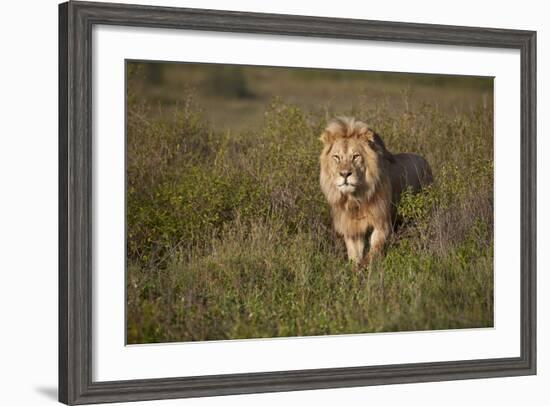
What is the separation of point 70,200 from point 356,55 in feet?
7.30

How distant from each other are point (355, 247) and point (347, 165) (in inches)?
22.7

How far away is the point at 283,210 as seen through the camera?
28.1ft

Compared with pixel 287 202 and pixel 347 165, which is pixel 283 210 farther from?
pixel 347 165

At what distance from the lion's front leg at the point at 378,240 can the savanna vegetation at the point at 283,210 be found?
81mm

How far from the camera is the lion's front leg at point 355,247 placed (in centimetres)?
860

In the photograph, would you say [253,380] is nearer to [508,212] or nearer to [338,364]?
[338,364]

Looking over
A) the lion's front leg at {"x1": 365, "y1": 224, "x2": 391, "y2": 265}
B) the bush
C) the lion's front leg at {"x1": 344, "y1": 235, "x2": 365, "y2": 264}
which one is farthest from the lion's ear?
the lion's front leg at {"x1": 344, "y1": 235, "x2": 365, "y2": 264}

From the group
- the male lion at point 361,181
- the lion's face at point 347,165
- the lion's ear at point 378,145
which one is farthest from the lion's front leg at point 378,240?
the lion's ear at point 378,145

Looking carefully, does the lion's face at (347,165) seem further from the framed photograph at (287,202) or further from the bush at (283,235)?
the bush at (283,235)

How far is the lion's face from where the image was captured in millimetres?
8711

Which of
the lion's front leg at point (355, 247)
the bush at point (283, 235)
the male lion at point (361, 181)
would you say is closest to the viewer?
the bush at point (283, 235)

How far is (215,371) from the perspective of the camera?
25.7 ft

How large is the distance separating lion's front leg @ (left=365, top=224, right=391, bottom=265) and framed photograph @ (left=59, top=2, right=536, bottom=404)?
0.04 ft

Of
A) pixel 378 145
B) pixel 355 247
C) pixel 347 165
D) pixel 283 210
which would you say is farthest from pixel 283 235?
pixel 378 145
